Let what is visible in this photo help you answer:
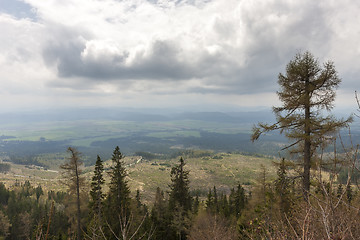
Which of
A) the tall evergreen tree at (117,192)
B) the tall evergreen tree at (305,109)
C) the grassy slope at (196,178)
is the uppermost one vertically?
the tall evergreen tree at (305,109)

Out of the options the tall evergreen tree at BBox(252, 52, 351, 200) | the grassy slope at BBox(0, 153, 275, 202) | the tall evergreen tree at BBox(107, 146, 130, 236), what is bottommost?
the grassy slope at BBox(0, 153, 275, 202)

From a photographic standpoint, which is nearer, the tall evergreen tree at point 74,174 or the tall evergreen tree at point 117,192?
the tall evergreen tree at point 74,174

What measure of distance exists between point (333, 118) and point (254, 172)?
18460 cm

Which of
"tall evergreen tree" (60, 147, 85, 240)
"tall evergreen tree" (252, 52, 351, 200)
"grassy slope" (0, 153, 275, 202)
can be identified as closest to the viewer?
"tall evergreen tree" (252, 52, 351, 200)

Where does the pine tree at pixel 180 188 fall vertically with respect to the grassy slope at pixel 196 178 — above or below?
above

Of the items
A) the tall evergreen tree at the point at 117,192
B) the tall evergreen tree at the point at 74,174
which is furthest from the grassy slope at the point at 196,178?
the tall evergreen tree at the point at 74,174

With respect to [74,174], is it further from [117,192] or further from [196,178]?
[196,178]

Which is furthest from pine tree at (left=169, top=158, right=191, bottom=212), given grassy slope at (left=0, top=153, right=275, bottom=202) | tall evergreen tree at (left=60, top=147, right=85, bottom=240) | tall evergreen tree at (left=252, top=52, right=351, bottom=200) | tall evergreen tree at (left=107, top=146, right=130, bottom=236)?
grassy slope at (left=0, top=153, right=275, bottom=202)

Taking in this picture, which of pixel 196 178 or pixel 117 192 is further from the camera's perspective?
pixel 196 178

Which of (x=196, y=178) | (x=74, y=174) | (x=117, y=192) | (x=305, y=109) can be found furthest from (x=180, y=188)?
(x=196, y=178)

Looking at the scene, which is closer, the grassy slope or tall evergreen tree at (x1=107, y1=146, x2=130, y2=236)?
tall evergreen tree at (x1=107, y1=146, x2=130, y2=236)

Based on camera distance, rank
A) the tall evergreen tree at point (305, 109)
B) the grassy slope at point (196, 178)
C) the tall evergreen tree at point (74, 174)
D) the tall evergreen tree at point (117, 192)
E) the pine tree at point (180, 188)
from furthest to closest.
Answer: the grassy slope at point (196, 178) → the pine tree at point (180, 188) → the tall evergreen tree at point (117, 192) → the tall evergreen tree at point (74, 174) → the tall evergreen tree at point (305, 109)

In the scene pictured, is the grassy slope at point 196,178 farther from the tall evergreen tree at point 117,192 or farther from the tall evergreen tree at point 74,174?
the tall evergreen tree at point 74,174

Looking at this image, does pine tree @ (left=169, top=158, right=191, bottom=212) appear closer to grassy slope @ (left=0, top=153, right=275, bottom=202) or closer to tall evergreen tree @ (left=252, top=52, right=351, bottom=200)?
tall evergreen tree @ (left=252, top=52, right=351, bottom=200)
